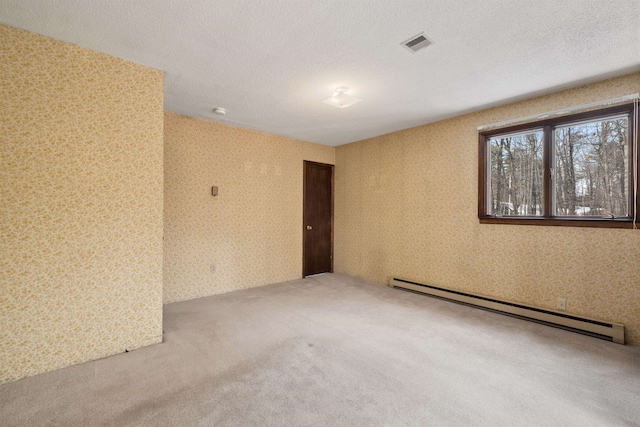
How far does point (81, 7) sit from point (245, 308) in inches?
124

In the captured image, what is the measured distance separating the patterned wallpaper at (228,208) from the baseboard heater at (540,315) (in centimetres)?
254

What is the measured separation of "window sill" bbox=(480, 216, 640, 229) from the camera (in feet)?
8.79

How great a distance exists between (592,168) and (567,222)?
2.00 feet

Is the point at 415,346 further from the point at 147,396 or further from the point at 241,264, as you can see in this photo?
the point at 241,264

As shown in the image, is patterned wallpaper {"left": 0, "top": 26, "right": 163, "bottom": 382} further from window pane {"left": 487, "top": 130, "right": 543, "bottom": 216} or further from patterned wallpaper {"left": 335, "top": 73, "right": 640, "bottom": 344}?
window pane {"left": 487, "top": 130, "right": 543, "bottom": 216}

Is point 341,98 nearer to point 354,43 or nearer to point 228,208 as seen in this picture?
point 354,43

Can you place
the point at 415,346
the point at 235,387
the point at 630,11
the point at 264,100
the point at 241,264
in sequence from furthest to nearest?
1. the point at 241,264
2. the point at 264,100
3. the point at 415,346
4. the point at 235,387
5. the point at 630,11

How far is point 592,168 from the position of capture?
2.91m

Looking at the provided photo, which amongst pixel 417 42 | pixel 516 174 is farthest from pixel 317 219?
pixel 417 42

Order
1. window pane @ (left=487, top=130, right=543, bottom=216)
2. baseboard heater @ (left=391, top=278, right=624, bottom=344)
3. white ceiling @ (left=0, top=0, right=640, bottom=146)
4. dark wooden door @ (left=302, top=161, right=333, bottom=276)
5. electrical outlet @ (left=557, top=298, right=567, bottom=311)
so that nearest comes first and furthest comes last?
white ceiling @ (left=0, top=0, right=640, bottom=146)
baseboard heater @ (left=391, top=278, right=624, bottom=344)
electrical outlet @ (left=557, top=298, right=567, bottom=311)
window pane @ (left=487, top=130, right=543, bottom=216)
dark wooden door @ (left=302, top=161, right=333, bottom=276)

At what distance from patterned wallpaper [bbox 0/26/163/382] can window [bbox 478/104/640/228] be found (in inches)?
153

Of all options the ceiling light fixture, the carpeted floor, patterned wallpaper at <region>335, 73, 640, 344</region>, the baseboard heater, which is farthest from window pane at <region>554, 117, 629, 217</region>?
the ceiling light fixture

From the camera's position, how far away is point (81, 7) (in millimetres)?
1815

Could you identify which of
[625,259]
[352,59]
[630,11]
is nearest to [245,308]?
[352,59]
